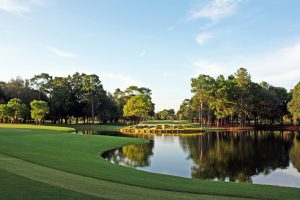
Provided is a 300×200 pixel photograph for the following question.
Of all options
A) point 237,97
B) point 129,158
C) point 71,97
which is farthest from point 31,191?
point 71,97

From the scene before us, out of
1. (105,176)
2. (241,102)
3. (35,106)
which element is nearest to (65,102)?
(35,106)

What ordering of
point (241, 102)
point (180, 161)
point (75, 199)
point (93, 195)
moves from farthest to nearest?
point (241, 102) < point (180, 161) < point (93, 195) < point (75, 199)

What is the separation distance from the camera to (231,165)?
2783cm

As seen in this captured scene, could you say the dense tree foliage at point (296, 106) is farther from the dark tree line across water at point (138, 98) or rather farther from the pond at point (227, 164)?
the pond at point (227, 164)

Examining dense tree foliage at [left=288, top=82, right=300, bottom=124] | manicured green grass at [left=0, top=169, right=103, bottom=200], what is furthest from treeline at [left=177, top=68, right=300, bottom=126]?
manicured green grass at [left=0, top=169, right=103, bottom=200]

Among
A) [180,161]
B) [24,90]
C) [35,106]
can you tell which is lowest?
[180,161]

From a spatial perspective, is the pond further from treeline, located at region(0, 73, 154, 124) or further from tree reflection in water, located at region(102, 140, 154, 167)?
treeline, located at region(0, 73, 154, 124)

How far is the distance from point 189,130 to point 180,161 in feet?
165

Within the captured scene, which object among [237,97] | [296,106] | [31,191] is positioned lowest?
[31,191]

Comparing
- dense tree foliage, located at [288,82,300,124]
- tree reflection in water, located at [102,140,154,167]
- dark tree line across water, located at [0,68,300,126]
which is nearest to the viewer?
tree reflection in water, located at [102,140,154,167]

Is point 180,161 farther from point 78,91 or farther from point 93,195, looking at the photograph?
point 78,91

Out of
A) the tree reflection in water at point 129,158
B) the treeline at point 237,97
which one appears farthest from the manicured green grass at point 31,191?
the treeline at point 237,97

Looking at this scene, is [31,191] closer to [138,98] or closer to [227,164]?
[227,164]

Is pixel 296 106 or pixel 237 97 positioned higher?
pixel 237 97
